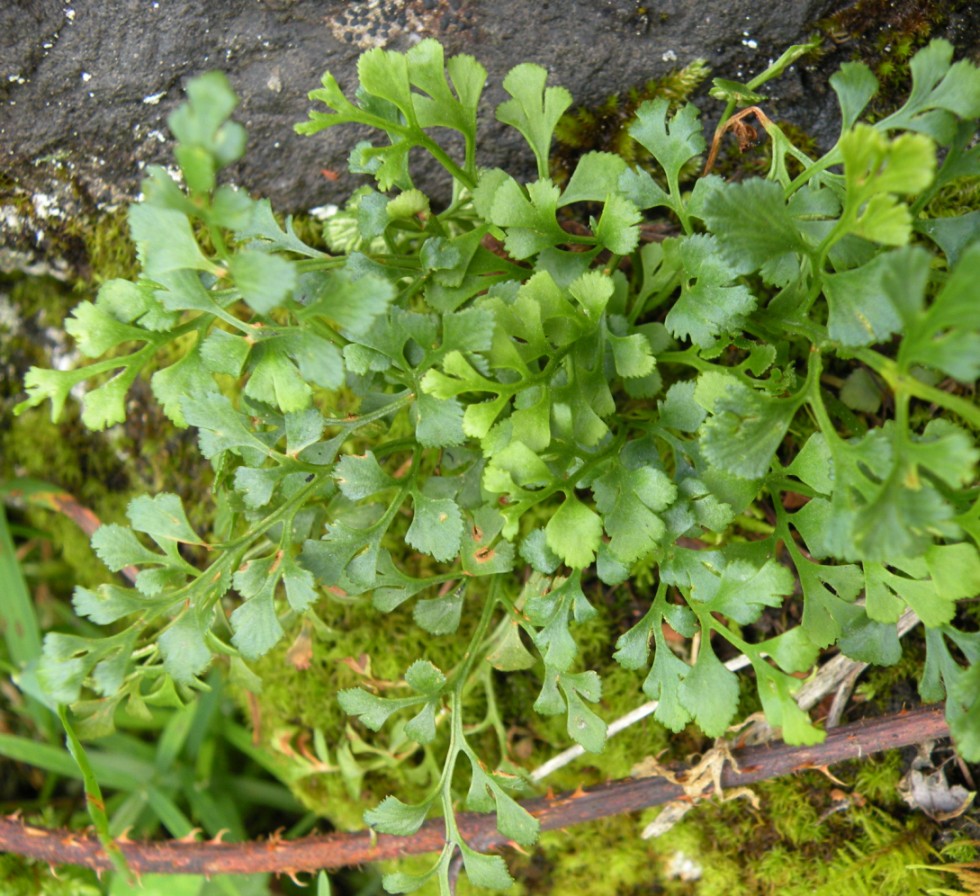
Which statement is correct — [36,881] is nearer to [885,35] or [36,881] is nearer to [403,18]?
[403,18]

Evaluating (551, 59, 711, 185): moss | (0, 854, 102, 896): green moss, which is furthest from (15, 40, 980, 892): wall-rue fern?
(0, 854, 102, 896): green moss

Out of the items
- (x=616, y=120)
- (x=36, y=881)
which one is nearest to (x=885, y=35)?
(x=616, y=120)

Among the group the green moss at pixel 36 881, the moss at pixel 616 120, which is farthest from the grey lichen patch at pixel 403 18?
the green moss at pixel 36 881

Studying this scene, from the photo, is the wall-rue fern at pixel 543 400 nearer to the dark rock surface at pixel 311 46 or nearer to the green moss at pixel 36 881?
the dark rock surface at pixel 311 46

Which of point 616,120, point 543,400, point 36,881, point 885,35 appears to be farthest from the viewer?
point 36,881

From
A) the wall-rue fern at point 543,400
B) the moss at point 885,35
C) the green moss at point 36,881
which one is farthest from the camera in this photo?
the green moss at point 36,881

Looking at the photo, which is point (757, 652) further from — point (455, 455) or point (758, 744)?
point (455, 455)
